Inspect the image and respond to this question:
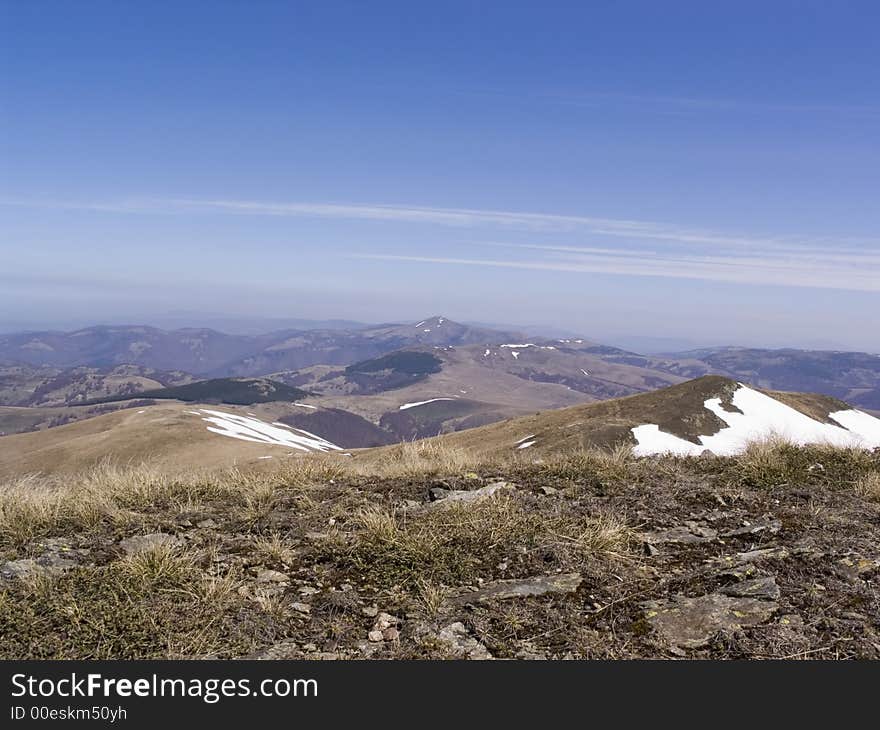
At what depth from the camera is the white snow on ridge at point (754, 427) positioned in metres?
50.2

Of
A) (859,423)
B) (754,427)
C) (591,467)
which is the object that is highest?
(591,467)

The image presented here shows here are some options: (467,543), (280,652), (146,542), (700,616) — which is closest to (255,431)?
(146,542)

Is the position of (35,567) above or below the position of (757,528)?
below

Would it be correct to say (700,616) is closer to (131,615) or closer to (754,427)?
(131,615)

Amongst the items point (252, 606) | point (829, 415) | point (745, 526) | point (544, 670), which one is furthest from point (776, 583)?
point (829, 415)

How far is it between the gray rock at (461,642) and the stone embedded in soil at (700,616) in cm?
170

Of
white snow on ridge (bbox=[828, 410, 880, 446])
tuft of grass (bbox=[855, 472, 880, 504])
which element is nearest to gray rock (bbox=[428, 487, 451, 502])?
tuft of grass (bbox=[855, 472, 880, 504])

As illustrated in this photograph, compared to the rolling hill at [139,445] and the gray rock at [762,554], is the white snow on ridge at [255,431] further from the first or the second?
the gray rock at [762,554]

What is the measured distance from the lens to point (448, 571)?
20.5 feet

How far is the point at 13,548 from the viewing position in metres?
6.77

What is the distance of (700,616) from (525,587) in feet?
5.66

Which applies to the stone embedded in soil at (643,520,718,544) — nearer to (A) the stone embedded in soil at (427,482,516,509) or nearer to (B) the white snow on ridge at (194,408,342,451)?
(A) the stone embedded in soil at (427,482,516,509)

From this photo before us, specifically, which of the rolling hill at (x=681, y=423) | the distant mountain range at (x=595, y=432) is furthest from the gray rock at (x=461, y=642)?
the rolling hill at (x=681, y=423)

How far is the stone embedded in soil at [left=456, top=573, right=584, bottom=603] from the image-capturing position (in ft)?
19.1
